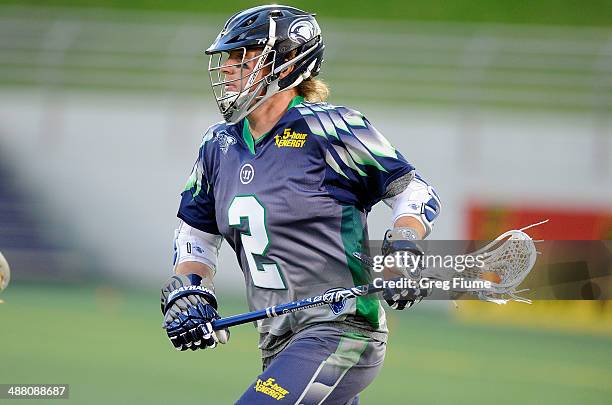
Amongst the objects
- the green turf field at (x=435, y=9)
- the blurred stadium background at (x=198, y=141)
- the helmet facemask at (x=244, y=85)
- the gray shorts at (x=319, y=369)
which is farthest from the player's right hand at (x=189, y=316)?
the green turf field at (x=435, y=9)

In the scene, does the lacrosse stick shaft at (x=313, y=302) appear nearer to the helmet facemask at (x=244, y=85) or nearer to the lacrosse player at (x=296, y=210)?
the lacrosse player at (x=296, y=210)

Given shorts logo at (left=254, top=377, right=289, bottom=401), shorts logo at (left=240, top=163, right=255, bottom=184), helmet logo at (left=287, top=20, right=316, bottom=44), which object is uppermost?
helmet logo at (left=287, top=20, right=316, bottom=44)

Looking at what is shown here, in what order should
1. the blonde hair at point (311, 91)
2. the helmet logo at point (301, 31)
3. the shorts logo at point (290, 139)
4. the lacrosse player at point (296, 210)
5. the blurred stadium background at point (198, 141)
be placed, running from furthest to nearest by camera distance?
the blurred stadium background at point (198, 141) < the blonde hair at point (311, 91) < the helmet logo at point (301, 31) < the shorts logo at point (290, 139) < the lacrosse player at point (296, 210)

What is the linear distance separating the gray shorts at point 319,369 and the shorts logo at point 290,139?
696 millimetres

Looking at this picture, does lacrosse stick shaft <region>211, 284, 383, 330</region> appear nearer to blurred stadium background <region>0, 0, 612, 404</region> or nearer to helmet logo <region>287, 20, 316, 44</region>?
helmet logo <region>287, 20, 316, 44</region>

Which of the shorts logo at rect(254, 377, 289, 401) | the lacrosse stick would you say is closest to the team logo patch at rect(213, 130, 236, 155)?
the lacrosse stick

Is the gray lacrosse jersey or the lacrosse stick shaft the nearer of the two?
the lacrosse stick shaft

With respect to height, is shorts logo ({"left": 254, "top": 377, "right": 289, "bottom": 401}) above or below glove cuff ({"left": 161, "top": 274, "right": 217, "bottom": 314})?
below

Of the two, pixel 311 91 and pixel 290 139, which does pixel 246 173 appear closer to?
pixel 290 139

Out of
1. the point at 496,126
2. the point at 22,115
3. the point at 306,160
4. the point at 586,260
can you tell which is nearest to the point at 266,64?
the point at 306,160

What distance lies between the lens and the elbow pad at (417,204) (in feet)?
14.1

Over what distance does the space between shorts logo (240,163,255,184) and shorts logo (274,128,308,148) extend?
0.14m

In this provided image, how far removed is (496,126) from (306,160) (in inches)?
367

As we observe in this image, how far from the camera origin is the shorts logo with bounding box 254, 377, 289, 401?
3.99m
